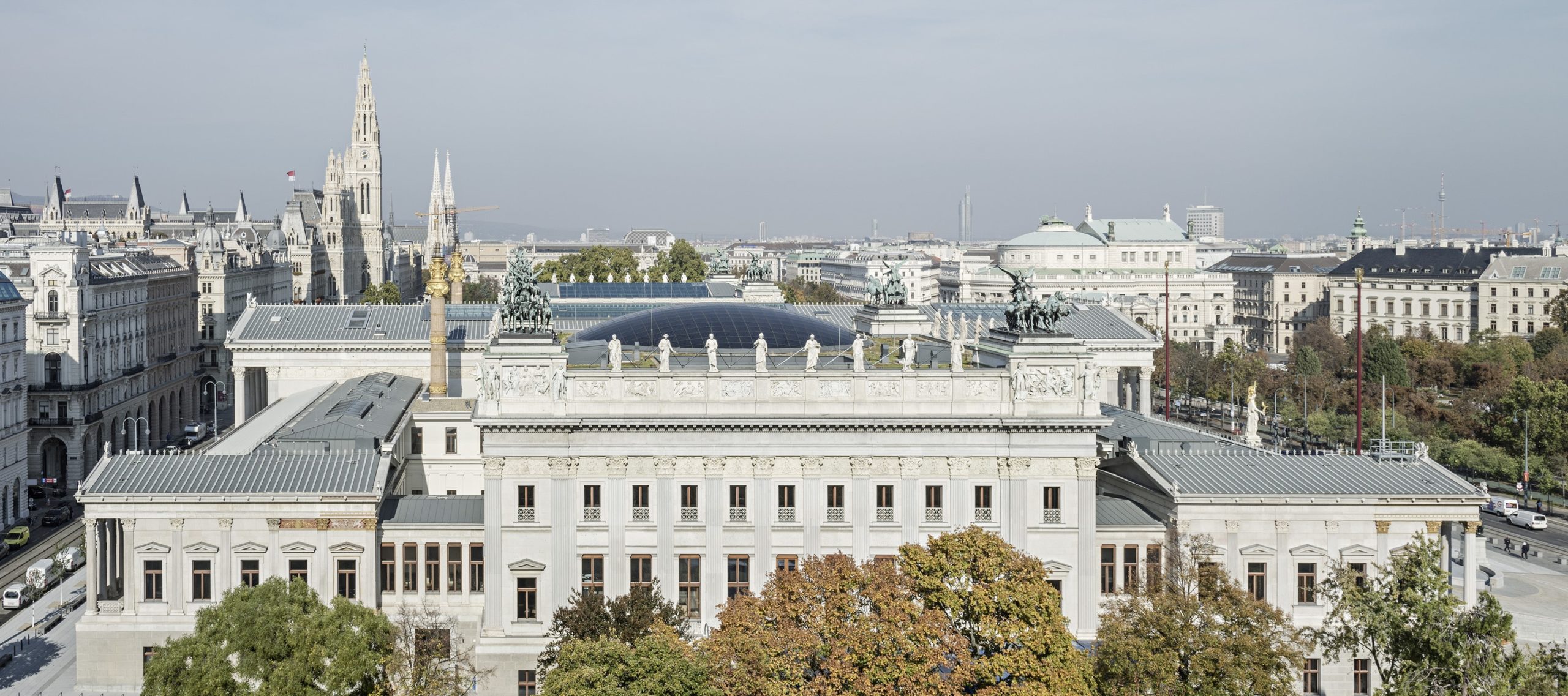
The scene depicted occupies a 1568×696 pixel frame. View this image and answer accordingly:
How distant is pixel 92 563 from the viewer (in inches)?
2793

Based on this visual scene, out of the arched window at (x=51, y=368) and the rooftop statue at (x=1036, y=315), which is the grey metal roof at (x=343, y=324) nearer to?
the arched window at (x=51, y=368)

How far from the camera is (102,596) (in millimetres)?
71875

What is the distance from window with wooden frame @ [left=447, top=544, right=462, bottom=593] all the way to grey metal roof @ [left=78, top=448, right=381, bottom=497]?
4.72 metres

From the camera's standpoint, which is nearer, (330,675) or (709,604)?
(330,675)

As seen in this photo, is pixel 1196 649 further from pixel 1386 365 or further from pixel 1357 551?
pixel 1386 365

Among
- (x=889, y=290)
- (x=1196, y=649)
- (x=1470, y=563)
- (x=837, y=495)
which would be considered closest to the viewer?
(x=1196, y=649)

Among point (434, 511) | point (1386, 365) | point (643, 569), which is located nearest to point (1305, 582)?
point (643, 569)

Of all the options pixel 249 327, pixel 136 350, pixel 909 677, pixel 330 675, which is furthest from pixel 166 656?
pixel 136 350

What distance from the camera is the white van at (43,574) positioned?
92750 millimetres

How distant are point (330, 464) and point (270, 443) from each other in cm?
540

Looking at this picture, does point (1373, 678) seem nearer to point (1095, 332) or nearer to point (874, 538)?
point (874, 538)

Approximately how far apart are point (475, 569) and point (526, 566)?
477 cm

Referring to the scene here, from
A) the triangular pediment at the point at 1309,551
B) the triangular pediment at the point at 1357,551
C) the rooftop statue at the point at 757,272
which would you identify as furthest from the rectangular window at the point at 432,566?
the rooftop statue at the point at 757,272

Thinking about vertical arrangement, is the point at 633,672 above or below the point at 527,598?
above
